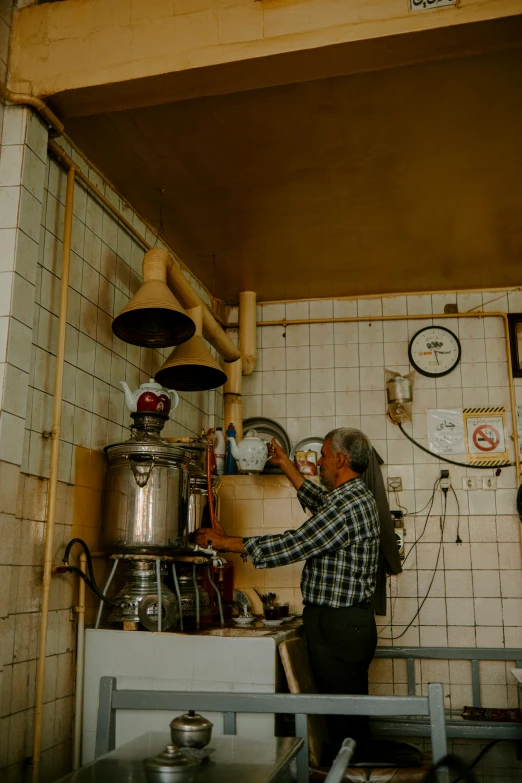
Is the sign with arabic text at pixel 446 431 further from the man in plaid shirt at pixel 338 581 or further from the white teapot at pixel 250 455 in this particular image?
the man in plaid shirt at pixel 338 581

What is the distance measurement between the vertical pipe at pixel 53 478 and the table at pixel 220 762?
98cm

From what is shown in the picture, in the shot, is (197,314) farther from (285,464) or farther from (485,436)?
(485,436)

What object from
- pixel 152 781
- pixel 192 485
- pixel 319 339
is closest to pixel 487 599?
pixel 319 339

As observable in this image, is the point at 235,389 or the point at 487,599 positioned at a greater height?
the point at 235,389

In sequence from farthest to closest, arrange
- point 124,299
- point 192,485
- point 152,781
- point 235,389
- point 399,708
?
point 235,389, point 124,299, point 192,485, point 399,708, point 152,781

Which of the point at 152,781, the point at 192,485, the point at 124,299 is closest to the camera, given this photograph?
the point at 152,781

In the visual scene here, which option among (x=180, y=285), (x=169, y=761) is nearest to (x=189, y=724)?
(x=169, y=761)

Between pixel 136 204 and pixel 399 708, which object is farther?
pixel 136 204

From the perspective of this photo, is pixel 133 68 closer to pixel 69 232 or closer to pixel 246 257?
pixel 69 232

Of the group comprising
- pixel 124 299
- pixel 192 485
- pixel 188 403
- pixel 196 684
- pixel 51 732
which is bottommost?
pixel 51 732

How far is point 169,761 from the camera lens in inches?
59.8

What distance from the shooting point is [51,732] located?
2.96 meters

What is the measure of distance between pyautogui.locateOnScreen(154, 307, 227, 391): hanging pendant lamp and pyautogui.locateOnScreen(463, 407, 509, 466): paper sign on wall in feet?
7.74

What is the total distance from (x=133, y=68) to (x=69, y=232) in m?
0.78
